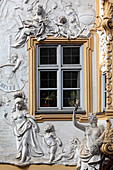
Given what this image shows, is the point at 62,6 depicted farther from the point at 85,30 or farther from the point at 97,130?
the point at 97,130

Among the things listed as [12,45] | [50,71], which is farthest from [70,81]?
[12,45]

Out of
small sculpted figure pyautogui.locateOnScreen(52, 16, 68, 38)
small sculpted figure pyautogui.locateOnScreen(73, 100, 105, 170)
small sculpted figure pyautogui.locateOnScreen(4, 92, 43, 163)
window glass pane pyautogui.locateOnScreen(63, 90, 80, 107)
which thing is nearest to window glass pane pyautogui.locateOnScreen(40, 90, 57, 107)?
window glass pane pyautogui.locateOnScreen(63, 90, 80, 107)

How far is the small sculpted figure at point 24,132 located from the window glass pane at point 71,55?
1734 mm

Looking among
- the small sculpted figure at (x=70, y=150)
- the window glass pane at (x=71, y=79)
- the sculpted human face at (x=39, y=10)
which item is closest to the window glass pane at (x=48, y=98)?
the window glass pane at (x=71, y=79)

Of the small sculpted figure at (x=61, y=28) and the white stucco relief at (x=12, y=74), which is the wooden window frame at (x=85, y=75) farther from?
the white stucco relief at (x=12, y=74)

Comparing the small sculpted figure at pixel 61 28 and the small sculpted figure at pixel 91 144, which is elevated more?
the small sculpted figure at pixel 61 28

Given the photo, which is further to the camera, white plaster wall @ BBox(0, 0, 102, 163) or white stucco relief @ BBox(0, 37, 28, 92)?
white stucco relief @ BBox(0, 37, 28, 92)

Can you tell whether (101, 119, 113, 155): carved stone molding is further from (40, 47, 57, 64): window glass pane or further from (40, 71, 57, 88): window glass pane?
(40, 47, 57, 64): window glass pane

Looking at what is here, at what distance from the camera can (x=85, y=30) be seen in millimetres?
19578

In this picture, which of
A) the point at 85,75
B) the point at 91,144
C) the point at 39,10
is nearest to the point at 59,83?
the point at 85,75

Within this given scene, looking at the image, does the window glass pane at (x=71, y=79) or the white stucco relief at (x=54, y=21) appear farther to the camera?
the window glass pane at (x=71, y=79)

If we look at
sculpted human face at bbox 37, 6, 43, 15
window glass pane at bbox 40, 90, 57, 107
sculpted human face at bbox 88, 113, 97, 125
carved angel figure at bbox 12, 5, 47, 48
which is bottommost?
sculpted human face at bbox 88, 113, 97, 125

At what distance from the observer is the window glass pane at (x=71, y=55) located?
64.9 ft

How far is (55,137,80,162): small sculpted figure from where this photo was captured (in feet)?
62.5
